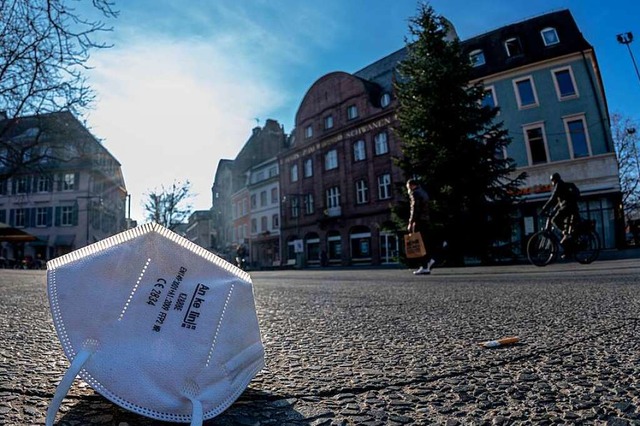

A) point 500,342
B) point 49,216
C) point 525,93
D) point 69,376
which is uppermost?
point 525,93

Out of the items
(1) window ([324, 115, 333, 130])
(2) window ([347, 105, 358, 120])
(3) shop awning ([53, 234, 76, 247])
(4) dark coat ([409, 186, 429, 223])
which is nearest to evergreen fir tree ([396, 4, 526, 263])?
(4) dark coat ([409, 186, 429, 223])

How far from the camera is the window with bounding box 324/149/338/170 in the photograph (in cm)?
3086

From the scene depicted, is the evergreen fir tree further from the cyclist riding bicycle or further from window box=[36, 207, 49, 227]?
window box=[36, 207, 49, 227]

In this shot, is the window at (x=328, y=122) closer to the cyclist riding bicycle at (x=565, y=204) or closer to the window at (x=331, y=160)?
the window at (x=331, y=160)

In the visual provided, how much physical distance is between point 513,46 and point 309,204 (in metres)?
17.8

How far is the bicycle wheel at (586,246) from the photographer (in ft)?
27.3

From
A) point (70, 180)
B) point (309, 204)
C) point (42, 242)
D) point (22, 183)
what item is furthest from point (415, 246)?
point (70, 180)

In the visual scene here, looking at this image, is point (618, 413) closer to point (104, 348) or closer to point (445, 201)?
point (104, 348)

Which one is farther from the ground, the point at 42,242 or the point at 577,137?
the point at 577,137

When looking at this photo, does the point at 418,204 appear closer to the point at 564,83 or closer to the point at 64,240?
the point at 564,83

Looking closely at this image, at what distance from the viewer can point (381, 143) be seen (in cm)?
2761

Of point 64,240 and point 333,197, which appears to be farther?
point 64,240

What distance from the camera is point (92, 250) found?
89 centimetres

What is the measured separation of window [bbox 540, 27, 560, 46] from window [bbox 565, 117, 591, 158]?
4871mm
